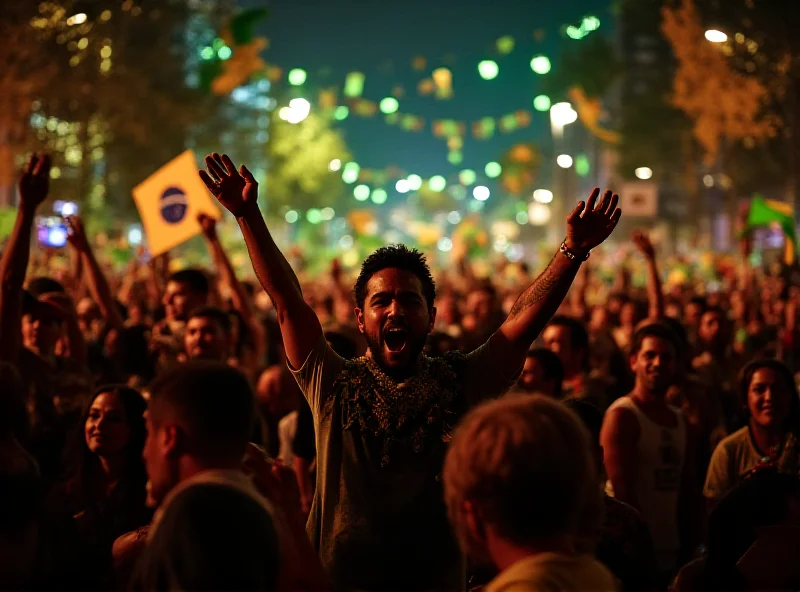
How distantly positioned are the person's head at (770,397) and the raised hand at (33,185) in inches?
156

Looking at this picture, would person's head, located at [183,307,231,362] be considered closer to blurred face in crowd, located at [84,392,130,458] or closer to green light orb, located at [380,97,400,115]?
blurred face in crowd, located at [84,392,130,458]

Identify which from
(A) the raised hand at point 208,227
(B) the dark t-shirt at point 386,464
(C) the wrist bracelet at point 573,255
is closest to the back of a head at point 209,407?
(B) the dark t-shirt at point 386,464

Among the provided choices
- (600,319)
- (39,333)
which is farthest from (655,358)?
(600,319)

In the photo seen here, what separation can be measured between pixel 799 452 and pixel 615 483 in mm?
1107

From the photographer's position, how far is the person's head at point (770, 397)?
6047 millimetres

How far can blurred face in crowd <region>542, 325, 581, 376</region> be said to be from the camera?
7285 millimetres

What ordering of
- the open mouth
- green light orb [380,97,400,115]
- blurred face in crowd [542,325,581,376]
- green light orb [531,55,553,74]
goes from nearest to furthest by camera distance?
the open mouth
blurred face in crowd [542,325,581,376]
green light orb [531,55,553,74]
green light orb [380,97,400,115]

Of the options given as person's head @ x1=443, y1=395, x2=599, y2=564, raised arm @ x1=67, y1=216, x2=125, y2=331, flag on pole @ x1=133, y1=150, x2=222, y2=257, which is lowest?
person's head @ x1=443, y1=395, x2=599, y2=564

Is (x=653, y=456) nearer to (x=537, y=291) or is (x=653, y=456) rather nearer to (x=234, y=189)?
(x=537, y=291)

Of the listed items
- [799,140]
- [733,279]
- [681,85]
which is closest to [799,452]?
[733,279]

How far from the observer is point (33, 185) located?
543cm

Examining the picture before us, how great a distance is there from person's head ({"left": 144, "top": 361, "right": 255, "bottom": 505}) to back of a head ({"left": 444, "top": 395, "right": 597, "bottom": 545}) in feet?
1.96

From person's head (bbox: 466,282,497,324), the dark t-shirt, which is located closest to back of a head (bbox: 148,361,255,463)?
the dark t-shirt

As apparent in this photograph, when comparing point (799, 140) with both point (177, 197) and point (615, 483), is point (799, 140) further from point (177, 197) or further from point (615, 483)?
point (615, 483)
